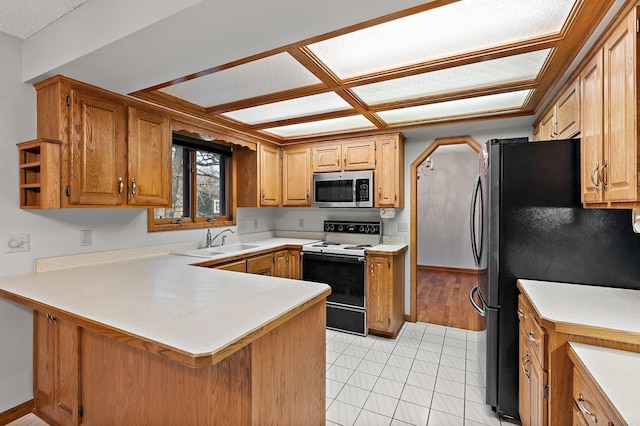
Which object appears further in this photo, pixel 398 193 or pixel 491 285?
pixel 398 193

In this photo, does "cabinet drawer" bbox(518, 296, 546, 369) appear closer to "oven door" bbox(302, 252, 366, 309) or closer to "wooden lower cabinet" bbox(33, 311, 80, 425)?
"oven door" bbox(302, 252, 366, 309)

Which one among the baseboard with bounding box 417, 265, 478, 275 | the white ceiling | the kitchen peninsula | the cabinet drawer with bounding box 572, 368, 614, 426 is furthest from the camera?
the baseboard with bounding box 417, 265, 478, 275

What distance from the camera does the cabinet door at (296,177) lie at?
151 inches

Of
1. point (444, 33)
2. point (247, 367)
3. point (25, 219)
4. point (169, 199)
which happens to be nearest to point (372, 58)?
point (444, 33)

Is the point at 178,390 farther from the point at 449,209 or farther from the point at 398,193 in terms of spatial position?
the point at 449,209

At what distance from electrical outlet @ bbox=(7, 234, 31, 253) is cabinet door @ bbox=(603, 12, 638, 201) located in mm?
3221

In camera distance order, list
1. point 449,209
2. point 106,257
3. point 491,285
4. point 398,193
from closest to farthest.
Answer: point 491,285 < point 106,257 < point 398,193 < point 449,209

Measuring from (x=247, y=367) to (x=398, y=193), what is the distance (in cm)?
257

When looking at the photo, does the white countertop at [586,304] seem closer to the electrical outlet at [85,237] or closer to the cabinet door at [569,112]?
the cabinet door at [569,112]

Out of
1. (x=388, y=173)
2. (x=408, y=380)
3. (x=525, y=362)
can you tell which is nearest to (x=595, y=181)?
(x=525, y=362)

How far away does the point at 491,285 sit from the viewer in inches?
76.0

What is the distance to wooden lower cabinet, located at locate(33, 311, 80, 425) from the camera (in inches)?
65.6

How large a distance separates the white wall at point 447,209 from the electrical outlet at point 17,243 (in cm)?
589

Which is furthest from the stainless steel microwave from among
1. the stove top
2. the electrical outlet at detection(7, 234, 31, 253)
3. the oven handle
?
the electrical outlet at detection(7, 234, 31, 253)
